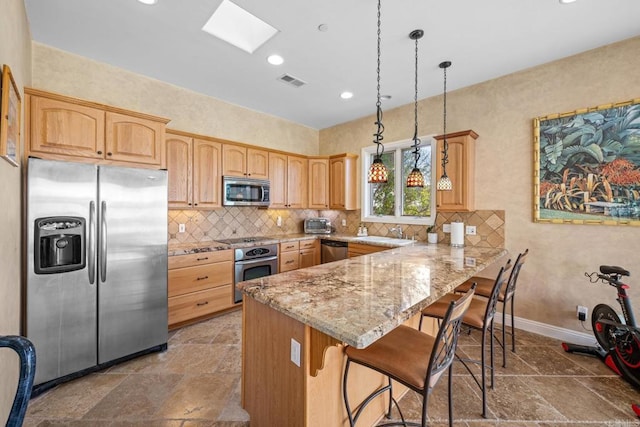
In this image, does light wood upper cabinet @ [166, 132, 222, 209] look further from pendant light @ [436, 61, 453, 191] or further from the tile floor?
pendant light @ [436, 61, 453, 191]

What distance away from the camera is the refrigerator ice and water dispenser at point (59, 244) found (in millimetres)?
1972

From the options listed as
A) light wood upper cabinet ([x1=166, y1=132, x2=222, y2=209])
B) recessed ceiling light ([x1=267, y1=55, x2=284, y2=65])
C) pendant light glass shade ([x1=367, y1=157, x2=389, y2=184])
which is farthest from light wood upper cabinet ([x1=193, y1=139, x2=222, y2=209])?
pendant light glass shade ([x1=367, y1=157, x2=389, y2=184])

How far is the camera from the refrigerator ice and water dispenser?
197 cm

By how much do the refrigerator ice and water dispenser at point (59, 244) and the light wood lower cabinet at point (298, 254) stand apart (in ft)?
7.39

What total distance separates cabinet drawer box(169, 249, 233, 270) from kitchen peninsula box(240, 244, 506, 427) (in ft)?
5.68

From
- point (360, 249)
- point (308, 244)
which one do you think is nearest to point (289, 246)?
point (308, 244)

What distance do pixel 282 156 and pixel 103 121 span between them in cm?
238

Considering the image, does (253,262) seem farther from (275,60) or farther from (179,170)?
(275,60)

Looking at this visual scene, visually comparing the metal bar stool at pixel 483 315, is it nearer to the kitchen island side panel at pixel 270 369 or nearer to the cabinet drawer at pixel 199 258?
the kitchen island side panel at pixel 270 369

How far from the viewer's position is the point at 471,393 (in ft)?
6.64

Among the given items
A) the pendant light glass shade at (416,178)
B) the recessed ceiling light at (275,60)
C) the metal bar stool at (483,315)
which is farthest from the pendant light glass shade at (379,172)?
the recessed ceiling light at (275,60)

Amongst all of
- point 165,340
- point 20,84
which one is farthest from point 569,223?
point 20,84

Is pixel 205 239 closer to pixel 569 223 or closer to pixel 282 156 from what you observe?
pixel 282 156

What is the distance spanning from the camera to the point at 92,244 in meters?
2.17
